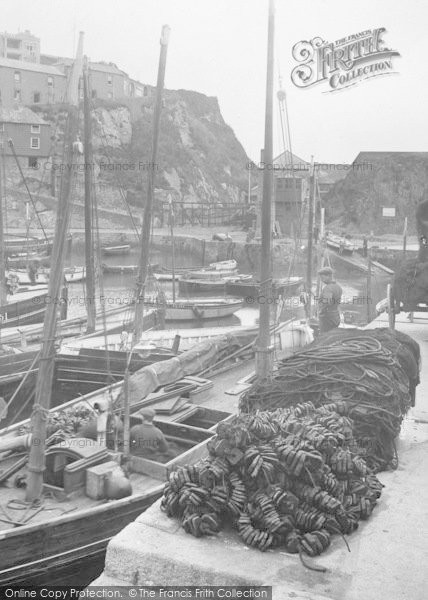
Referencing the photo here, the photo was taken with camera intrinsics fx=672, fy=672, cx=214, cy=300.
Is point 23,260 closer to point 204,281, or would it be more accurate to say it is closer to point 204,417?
point 204,281

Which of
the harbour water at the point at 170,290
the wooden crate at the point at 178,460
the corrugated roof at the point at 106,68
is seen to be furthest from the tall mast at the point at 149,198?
the corrugated roof at the point at 106,68

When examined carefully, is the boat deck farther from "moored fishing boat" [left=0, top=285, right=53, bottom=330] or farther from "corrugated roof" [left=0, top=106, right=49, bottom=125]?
"corrugated roof" [left=0, top=106, right=49, bottom=125]

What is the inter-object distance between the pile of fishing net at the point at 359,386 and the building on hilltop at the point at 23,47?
102 meters

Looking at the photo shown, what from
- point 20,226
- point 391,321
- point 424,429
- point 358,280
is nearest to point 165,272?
point 358,280

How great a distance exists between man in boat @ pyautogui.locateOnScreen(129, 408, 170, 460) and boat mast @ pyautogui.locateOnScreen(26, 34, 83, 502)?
1.79m

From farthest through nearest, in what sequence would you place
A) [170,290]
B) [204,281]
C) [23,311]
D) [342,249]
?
[342,249], [170,290], [204,281], [23,311]

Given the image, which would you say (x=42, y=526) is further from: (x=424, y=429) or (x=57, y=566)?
(x=424, y=429)

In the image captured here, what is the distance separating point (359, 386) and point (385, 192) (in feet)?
261

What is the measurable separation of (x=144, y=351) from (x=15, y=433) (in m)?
6.68

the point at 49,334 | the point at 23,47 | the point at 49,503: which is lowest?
the point at 49,503

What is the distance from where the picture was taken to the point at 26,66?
88.3 metres

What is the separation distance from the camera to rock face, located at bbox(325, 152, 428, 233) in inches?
3255

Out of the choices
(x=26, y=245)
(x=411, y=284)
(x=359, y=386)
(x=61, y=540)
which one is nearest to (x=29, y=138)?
(x=26, y=245)

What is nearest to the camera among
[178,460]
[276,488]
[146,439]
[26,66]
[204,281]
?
[276,488]
